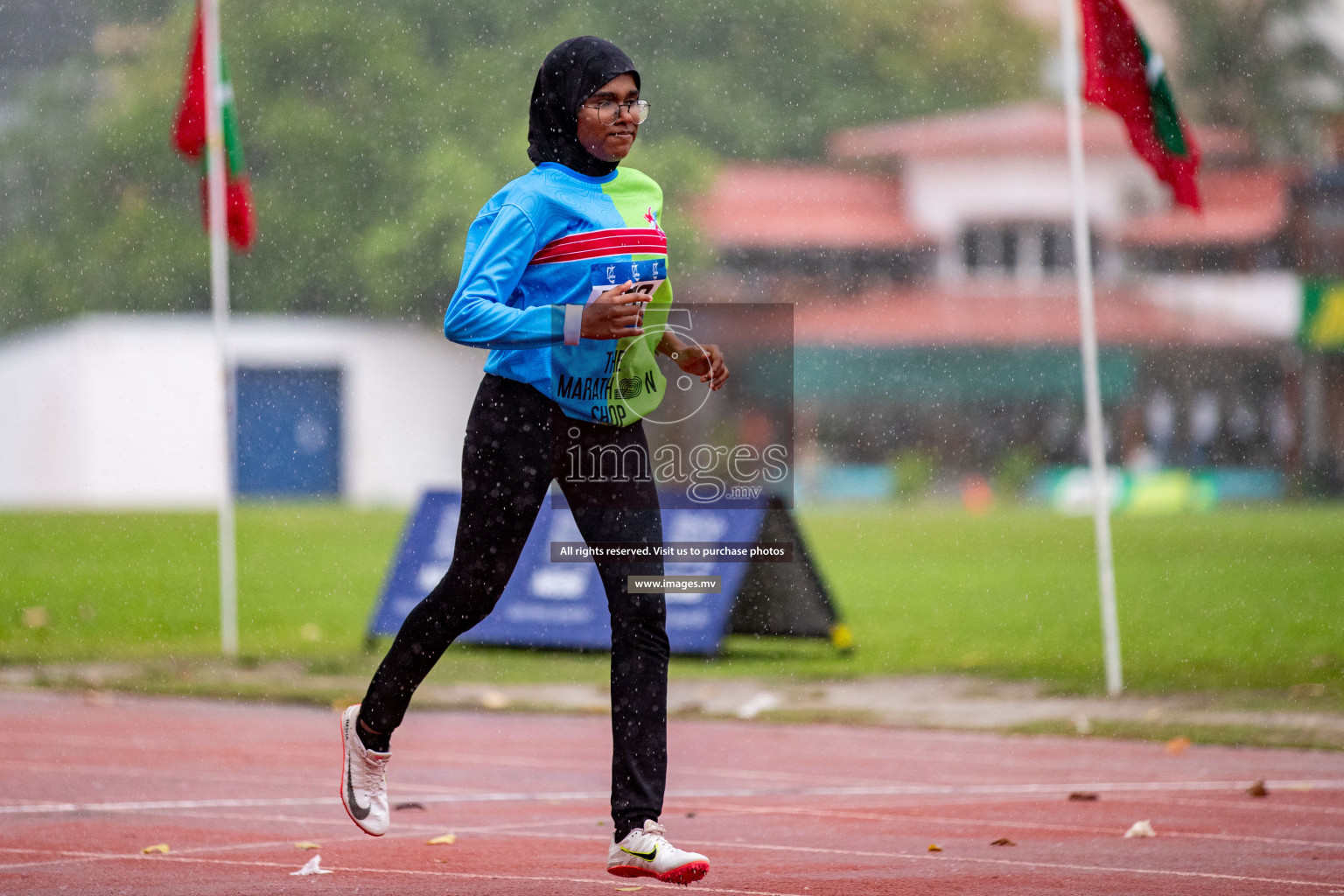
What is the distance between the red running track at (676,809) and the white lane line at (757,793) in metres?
0.02

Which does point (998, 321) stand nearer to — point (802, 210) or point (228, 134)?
point (802, 210)

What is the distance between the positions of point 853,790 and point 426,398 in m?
27.8

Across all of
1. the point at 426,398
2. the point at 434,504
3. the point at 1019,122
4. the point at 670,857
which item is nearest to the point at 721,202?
the point at 426,398

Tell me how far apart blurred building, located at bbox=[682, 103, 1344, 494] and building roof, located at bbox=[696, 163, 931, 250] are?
0.24 feet

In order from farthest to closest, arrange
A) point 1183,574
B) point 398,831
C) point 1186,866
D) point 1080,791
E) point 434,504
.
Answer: point 1183,574
point 434,504
point 1080,791
point 398,831
point 1186,866

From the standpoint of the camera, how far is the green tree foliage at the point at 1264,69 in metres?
38.5

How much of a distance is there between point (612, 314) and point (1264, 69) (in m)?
40.0

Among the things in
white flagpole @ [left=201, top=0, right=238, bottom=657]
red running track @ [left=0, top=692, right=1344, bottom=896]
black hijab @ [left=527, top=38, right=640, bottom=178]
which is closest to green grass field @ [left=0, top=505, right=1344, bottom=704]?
white flagpole @ [left=201, top=0, right=238, bottom=657]

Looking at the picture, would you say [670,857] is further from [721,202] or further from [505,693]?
[721,202]

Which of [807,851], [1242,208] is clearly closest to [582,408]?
[807,851]

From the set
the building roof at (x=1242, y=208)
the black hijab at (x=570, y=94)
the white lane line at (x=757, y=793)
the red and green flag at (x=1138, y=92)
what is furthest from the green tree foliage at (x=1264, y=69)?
the black hijab at (x=570, y=94)

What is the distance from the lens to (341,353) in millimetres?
33531

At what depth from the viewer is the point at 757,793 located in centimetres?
616

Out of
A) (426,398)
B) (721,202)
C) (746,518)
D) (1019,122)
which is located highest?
(1019,122)
